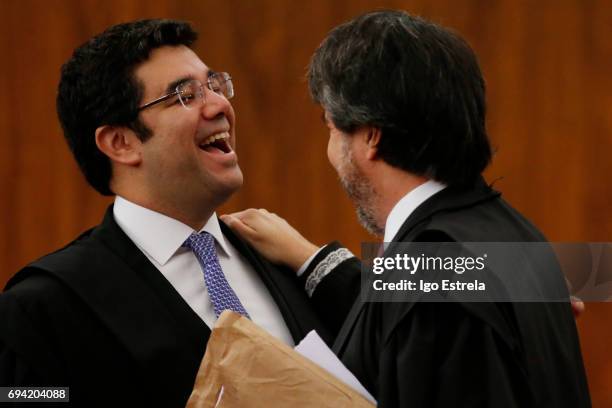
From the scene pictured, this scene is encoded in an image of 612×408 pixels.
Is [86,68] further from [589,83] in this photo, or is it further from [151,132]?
[589,83]

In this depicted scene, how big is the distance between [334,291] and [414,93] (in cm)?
79

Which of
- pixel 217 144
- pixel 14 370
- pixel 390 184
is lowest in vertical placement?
pixel 14 370

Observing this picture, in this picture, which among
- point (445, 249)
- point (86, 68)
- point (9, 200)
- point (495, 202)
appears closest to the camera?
point (445, 249)

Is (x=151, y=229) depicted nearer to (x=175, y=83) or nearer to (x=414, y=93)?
(x=175, y=83)

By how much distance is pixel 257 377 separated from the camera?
1651mm

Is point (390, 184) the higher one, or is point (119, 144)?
point (119, 144)

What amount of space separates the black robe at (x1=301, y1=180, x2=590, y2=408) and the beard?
12 centimetres

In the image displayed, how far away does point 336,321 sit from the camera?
7.86 ft

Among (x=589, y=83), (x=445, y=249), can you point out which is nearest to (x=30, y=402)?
(x=445, y=249)

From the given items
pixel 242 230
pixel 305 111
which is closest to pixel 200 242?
pixel 242 230

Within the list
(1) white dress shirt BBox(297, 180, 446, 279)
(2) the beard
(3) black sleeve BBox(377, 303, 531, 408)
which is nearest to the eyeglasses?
(2) the beard

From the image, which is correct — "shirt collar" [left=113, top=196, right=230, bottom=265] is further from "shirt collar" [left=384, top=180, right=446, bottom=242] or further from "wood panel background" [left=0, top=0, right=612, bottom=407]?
"wood panel background" [left=0, top=0, right=612, bottom=407]

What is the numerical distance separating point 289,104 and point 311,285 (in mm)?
1261

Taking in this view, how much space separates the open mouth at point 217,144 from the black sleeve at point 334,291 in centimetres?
34
